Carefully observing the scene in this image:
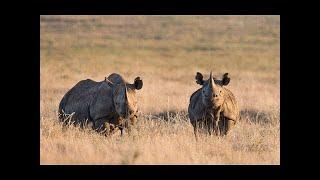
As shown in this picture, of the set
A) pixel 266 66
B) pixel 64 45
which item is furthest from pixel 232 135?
pixel 64 45

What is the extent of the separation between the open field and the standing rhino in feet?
0.92

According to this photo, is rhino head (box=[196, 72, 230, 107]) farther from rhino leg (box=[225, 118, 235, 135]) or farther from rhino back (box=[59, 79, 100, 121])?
rhino back (box=[59, 79, 100, 121])

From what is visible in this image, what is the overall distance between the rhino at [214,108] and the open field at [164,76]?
0.22 meters

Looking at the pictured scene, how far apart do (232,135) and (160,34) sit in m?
34.4

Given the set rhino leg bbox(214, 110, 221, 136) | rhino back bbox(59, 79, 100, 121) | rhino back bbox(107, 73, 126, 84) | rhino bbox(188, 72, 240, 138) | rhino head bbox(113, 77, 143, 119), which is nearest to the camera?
rhino head bbox(113, 77, 143, 119)

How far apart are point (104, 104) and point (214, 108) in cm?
164

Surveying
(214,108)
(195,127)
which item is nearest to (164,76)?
(195,127)

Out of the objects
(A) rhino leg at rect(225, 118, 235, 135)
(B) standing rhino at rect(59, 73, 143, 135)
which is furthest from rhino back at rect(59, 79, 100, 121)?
(A) rhino leg at rect(225, 118, 235, 135)

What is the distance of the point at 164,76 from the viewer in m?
27.5

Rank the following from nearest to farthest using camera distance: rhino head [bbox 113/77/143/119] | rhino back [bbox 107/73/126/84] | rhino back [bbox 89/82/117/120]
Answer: rhino head [bbox 113/77/143/119], rhino back [bbox 89/82/117/120], rhino back [bbox 107/73/126/84]

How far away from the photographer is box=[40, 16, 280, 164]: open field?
12.3 m

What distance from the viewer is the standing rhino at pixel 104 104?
512 inches
